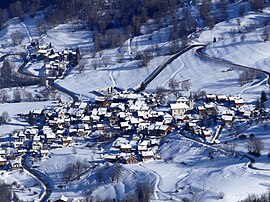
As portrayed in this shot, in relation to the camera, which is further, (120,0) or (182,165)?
(120,0)

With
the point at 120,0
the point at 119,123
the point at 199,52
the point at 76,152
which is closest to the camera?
the point at 76,152

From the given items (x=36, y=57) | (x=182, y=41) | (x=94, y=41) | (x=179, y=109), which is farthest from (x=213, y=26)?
(x=179, y=109)

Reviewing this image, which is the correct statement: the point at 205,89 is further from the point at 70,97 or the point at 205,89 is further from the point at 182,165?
the point at 182,165

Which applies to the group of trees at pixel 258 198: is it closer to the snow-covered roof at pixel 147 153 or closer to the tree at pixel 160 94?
the snow-covered roof at pixel 147 153

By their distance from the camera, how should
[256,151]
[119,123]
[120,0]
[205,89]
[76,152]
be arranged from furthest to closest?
[120,0]
[205,89]
[119,123]
[76,152]
[256,151]

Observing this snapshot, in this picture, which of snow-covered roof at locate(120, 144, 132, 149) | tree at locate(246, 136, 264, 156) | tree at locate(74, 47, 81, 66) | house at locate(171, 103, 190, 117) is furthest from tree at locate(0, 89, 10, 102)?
tree at locate(246, 136, 264, 156)

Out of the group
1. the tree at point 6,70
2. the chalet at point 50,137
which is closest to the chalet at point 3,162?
the chalet at point 50,137

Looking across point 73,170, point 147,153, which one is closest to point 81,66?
point 147,153
